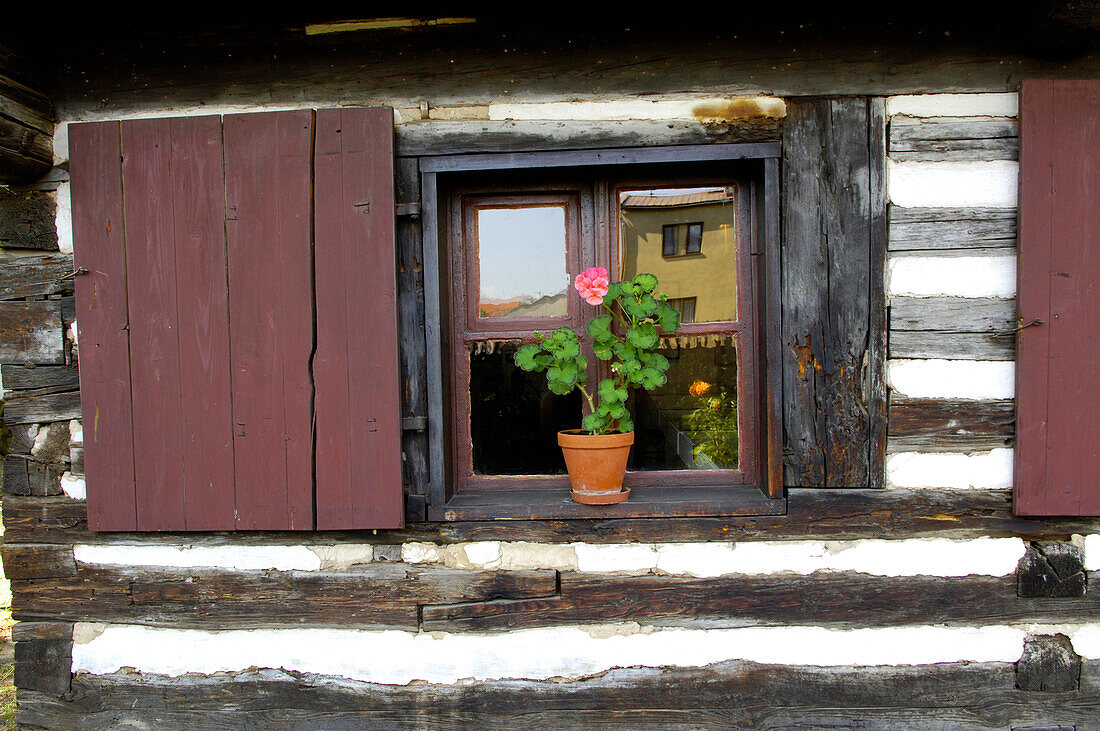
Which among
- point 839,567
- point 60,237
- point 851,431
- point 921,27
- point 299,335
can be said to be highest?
point 921,27

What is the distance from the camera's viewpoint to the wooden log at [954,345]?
6.59ft

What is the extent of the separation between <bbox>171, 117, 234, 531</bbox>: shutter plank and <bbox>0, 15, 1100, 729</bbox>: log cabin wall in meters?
0.19

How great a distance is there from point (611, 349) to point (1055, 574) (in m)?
1.67

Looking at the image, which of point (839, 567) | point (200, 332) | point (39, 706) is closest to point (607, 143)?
point (200, 332)

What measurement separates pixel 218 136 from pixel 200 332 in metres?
0.66

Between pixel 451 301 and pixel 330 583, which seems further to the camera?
pixel 451 301

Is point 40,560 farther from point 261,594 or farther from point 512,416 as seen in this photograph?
point 512,416

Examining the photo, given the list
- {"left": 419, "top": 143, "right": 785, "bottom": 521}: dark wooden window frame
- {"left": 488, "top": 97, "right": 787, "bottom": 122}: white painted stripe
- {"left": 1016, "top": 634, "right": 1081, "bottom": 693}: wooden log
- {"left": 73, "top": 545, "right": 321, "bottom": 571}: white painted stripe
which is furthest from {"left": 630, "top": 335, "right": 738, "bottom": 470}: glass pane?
{"left": 73, "top": 545, "right": 321, "bottom": 571}: white painted stripe

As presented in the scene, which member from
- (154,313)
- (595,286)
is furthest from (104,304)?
(595,286)

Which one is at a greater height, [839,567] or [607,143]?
[607,143]

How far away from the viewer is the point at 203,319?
204 centimetres

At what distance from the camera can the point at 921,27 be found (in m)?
2.05

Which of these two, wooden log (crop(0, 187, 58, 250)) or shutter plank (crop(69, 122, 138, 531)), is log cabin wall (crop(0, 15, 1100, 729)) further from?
shutter plank (crop(69, 122, 138, 531))

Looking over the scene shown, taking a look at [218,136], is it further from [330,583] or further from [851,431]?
[851,431]
